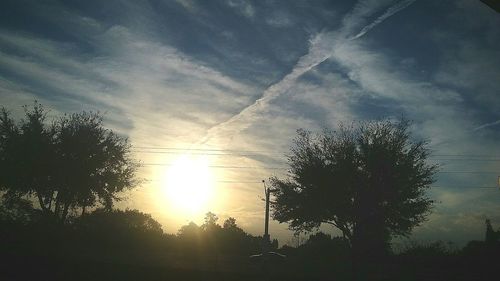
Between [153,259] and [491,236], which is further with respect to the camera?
[491,236]

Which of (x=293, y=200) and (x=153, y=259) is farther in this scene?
(x=293, y=200)

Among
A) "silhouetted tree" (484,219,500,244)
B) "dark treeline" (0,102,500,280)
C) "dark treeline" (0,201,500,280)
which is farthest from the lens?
"silhouetted tree" (484,219,500,244)

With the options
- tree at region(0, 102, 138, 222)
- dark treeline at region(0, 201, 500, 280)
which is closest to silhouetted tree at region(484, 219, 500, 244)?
dark treeline at region(0, 201, 500, 280)

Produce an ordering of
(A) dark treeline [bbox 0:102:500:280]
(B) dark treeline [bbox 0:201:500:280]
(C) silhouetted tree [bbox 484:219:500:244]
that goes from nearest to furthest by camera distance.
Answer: (B) dark treeline [bbox 0:201:500:280] < (A) dark treeline [bbox 0:102:500:280] < (C) silhouetted tree [bbox 484:219:500:244]

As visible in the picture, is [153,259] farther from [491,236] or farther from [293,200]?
[491,236]

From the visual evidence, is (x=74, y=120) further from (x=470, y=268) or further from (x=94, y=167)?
(x=470, y=268)

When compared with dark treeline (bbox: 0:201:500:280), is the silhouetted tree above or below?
above

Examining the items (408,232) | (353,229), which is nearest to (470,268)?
(408,232)

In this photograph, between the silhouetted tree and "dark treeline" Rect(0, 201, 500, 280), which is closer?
"dark treeline" Rect(0, 201, 500, 280)

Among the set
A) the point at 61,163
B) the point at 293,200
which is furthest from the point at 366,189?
the point at 61,163

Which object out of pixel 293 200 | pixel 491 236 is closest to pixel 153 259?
pixel 293 200

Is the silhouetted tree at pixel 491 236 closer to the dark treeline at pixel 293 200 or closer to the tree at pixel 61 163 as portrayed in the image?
the dark treeline at pixel 293 200

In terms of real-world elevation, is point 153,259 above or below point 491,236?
below

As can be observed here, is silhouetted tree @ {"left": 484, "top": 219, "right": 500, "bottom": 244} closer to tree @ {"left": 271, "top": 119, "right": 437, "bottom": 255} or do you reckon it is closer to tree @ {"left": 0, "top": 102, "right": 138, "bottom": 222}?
tree @ {"left": 271, "top": 119, "right": 437, "bottom": 255}
